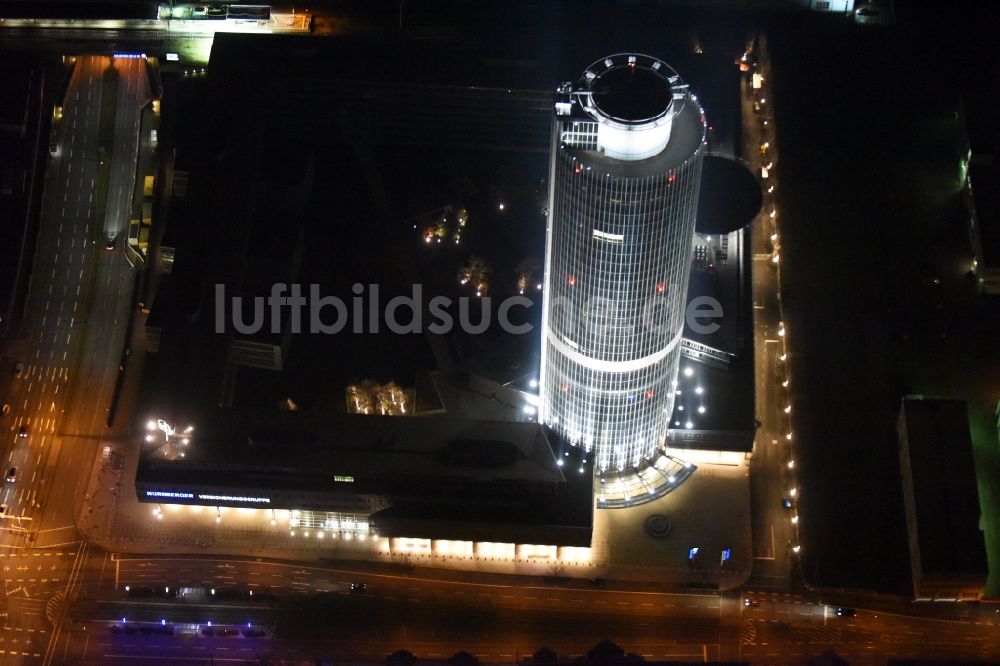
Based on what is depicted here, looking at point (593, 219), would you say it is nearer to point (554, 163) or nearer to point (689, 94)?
point (554, 163)

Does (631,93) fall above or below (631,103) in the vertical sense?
above

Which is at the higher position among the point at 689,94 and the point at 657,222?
the point at 689,94

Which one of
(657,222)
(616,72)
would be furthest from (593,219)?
(616,72)

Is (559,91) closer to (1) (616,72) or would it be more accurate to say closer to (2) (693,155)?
(1) (616,72)

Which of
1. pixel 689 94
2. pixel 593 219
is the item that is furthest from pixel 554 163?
pixel 689 94

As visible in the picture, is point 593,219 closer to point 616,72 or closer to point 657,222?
point 657,222

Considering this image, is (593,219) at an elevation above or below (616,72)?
below

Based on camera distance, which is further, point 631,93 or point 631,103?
point 631,93

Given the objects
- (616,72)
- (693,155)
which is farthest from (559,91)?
(693,155)
